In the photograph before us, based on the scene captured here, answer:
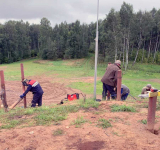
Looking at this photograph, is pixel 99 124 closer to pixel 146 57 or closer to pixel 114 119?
pixel 114 119

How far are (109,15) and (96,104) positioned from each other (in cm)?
2403

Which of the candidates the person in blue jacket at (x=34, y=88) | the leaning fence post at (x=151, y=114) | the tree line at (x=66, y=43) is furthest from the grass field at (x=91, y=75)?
the leaning fence post at (x=151, y=114)

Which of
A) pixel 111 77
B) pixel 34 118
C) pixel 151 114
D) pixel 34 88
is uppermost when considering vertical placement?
pixel 111 77

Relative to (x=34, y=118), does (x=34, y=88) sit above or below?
above

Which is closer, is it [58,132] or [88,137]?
[88,137]

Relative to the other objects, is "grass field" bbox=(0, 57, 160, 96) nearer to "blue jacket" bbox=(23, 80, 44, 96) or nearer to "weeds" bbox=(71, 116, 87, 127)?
"blue jacket" bbox=(23, 80, 44, 96)

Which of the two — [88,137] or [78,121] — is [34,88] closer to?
[78,121]

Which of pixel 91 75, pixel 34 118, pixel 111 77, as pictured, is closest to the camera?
pixel 34 118

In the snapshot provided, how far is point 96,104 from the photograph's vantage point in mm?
5223

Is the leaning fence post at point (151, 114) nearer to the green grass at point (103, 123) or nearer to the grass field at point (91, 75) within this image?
the green grass at point (103, 123)

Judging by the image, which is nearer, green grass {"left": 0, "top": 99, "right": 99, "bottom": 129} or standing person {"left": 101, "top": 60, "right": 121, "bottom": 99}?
green grass {"left": 0, "top": 99, "right": 99, "bottom": 129}

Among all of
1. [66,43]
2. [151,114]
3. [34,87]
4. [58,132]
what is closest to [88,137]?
[58,132]

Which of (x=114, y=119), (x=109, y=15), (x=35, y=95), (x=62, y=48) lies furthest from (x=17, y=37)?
(x=114, y=119)

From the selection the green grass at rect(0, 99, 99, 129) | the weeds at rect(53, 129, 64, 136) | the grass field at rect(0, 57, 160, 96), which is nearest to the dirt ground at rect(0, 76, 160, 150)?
the weeds at rect(53, 129, 64, 136)
